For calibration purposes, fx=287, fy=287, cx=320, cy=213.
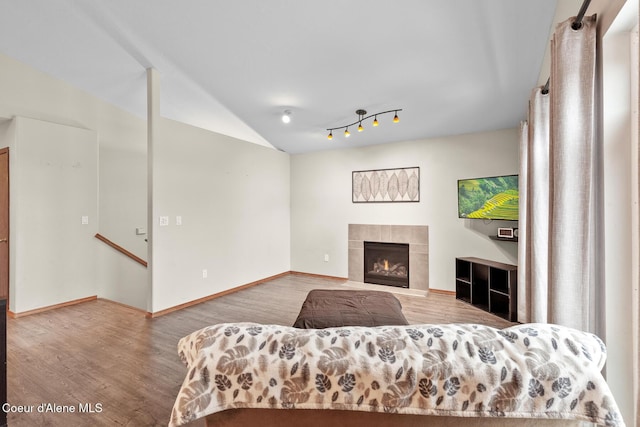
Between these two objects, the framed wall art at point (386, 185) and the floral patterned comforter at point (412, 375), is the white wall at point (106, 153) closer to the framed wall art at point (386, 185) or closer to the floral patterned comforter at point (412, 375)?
the framed wall art at point (386, 185)

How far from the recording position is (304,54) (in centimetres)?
284

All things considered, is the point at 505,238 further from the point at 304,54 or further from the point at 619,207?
the point at 304,54

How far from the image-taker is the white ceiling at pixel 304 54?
2.31 m

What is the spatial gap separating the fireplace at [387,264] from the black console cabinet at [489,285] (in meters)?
0.82

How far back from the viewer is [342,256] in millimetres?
5234

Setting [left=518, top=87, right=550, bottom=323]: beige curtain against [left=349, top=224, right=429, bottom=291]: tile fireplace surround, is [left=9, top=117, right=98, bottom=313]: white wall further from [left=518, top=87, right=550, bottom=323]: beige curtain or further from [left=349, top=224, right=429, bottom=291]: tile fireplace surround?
[left=518, top=87, right=550, bottom=323]: beige curtain

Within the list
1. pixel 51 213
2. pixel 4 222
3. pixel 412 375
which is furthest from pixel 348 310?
pixel 4 222

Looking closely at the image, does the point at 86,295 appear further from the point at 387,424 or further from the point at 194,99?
the point at 387,424

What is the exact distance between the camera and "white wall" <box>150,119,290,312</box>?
3.58 metres

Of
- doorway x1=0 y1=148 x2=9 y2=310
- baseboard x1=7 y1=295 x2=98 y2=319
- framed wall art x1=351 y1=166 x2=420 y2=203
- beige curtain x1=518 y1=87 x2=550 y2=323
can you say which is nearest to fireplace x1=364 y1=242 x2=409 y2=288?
framed wall art x1=351 y1=166 x2=420 y2=203

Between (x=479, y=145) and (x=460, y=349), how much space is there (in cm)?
405

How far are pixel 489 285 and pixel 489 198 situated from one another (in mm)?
1124

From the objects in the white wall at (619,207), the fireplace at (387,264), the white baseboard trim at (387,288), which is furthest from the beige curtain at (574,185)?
the fireplace at (387,264)

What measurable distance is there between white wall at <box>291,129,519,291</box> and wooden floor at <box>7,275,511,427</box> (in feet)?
2.82
